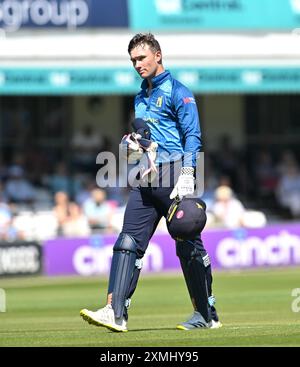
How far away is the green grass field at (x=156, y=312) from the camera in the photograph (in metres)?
8.21

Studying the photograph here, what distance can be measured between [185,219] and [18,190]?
42.8 ft

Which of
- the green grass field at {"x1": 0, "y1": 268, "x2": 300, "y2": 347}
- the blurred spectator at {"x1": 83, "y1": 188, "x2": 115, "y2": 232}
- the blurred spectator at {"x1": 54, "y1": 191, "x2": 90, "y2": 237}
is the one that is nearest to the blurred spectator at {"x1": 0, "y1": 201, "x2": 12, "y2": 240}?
the green grass field at {"x1": 0, "y1": 268, "x2": 300, "y2": 347}

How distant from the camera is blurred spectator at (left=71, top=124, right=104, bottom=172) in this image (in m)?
23.2

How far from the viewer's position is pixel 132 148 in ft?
29.0

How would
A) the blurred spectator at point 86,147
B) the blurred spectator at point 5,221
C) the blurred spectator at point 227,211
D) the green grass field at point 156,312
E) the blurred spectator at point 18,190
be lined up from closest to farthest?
1. the green grass field at point 156,312
2. the blurred spectator at point 5,221
3. the blurred spectator at point 227,211
4. the blurred spectator at point 18,190
5. the blurred spectator at point 86,147

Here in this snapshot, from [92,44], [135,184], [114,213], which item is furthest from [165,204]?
[92,44]

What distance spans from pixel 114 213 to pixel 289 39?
5225 millimetres

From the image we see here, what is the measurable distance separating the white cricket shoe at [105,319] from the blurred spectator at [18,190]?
12.4 meters

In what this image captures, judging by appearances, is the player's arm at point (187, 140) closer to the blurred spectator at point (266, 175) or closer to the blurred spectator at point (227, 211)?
the blurred spectator at point (227, 211)

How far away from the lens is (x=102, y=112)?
80.0 feet

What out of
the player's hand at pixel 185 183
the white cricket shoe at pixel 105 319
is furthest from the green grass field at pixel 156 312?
the player's hand at pixel 185 183

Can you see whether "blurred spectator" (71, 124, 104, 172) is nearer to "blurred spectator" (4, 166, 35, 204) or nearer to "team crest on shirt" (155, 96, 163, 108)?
"blurred spectator" (4, 166, 35, 204)

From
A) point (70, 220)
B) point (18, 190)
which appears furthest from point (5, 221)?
point (18, 190)

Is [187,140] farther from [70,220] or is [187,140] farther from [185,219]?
[70,220]
